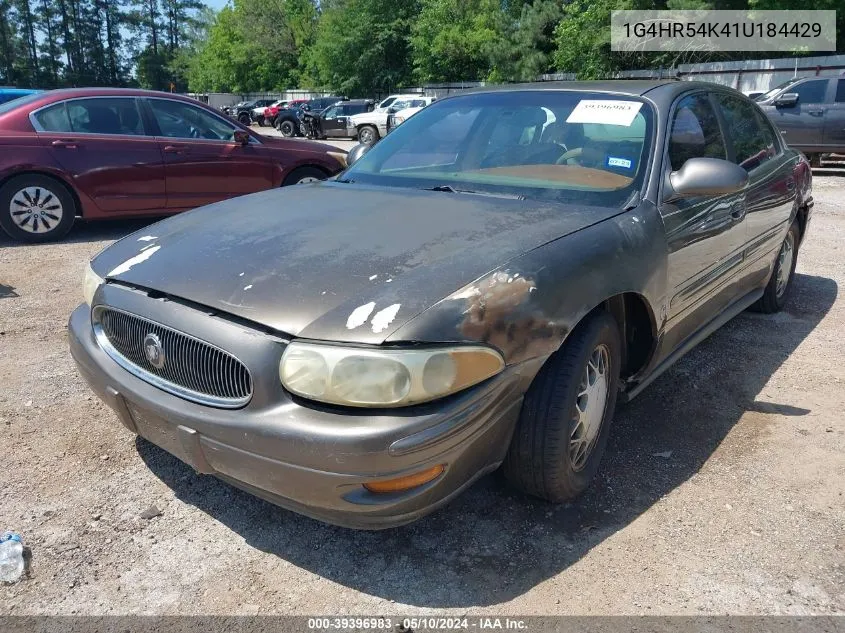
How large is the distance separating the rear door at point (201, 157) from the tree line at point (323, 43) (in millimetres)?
19371

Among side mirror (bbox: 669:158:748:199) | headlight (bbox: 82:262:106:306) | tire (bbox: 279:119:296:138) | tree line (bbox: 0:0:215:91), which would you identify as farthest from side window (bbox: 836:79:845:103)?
tree line (bbox: 0:0:215:91)

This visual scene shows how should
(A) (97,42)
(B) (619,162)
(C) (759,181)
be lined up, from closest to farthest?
(B) (619,162), (C) (759,181), (A) (97,42)

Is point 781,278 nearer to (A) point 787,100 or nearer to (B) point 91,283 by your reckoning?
(B) point 91,283

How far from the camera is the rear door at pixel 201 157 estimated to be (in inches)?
281

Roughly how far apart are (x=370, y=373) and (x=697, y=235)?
1911mm

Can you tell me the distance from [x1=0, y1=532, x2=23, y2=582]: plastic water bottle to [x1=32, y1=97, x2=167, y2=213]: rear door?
5116mm

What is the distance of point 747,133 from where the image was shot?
4.05 meters

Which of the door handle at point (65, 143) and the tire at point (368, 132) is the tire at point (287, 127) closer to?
the tire at point (368, 132)

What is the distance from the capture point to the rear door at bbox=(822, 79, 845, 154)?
11812 mm

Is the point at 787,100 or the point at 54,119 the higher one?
the point at 54,119

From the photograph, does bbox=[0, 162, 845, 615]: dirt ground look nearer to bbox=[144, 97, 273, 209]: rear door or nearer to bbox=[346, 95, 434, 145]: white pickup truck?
bbox=[144, 97, 273, 209]: rear door

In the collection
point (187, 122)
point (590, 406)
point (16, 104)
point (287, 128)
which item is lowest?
point (590, 406)

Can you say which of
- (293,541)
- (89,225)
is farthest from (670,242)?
(89,225)

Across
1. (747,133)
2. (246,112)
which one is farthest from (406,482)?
(246,112)
